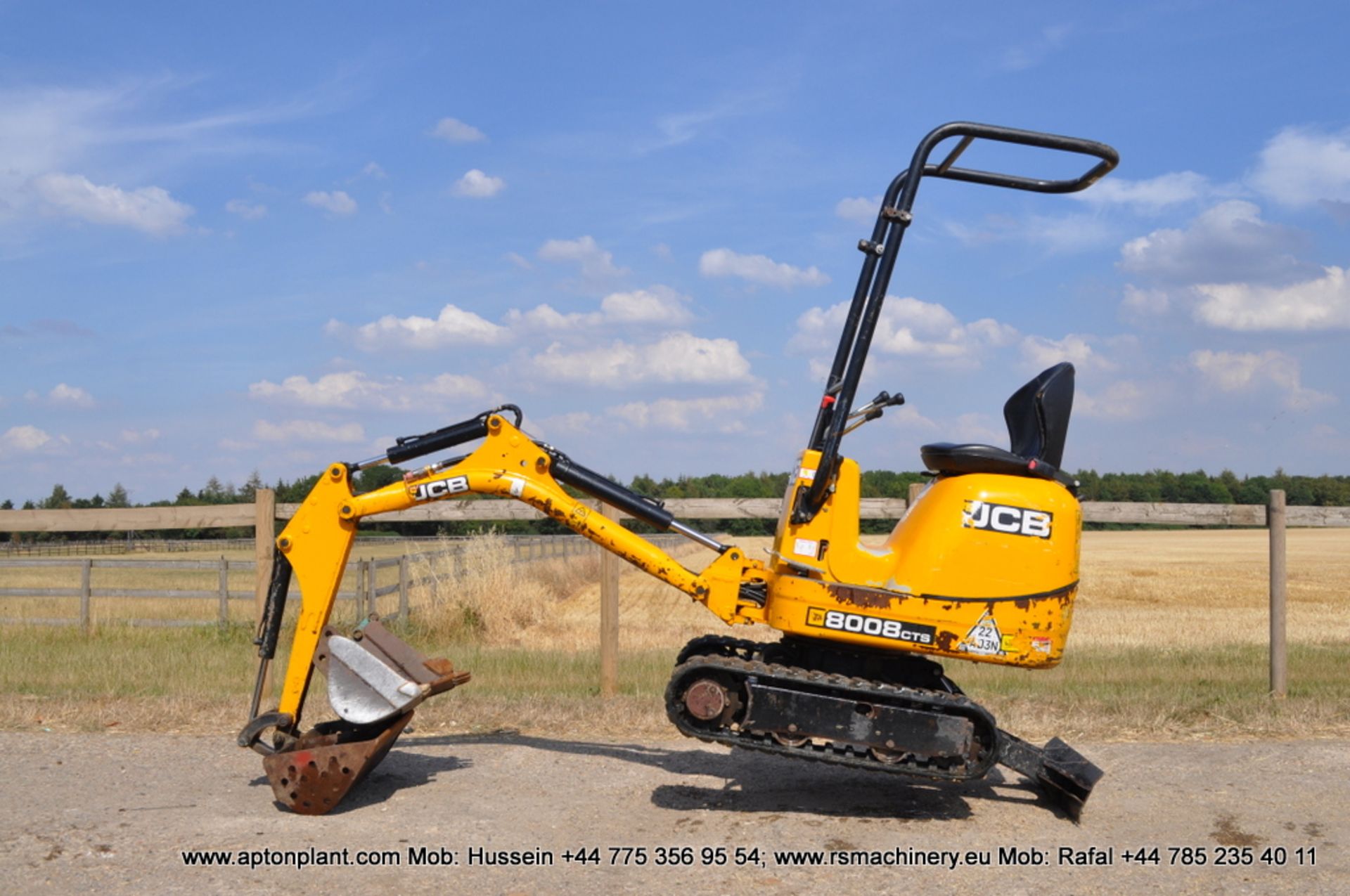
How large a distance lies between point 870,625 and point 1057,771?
1263 mm

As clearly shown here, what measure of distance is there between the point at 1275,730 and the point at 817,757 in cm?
398

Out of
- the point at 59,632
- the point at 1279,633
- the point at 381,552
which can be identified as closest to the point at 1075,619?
the point at 1279,633

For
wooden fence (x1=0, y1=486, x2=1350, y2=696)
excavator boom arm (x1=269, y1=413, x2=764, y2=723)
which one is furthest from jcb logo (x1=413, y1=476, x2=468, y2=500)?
wooden fence (x1=0, y1=486, x2=1350, y2=696)

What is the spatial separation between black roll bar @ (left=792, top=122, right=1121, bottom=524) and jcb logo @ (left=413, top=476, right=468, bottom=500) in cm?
182

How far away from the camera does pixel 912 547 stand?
6.02 meters

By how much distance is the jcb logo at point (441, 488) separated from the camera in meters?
6.53

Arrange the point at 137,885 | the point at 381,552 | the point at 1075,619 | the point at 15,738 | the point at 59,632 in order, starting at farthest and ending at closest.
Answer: the point at 381,552 < the point at 1075,619 < the point at 59,632 < the point at 15,738 < the point at 137,885

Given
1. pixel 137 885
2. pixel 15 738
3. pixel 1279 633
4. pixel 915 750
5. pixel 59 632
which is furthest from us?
pixel 59 632

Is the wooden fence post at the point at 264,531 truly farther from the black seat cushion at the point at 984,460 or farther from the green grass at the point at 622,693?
the black seat cushion at the point at 984,460

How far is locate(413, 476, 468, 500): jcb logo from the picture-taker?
653cm

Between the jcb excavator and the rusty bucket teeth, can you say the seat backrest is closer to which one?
the jcb excavator

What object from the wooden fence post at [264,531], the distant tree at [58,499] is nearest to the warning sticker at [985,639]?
the wooden fence post at [264,531]

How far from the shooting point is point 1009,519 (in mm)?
5836

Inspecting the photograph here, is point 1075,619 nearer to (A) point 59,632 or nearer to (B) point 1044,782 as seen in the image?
(B) point 1044,782
